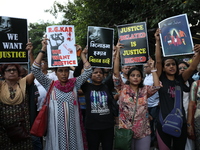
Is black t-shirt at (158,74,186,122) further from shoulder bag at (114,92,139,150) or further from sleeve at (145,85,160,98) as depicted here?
shoulder bag at (114,92,139,150)

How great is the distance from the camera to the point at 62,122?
2949mm

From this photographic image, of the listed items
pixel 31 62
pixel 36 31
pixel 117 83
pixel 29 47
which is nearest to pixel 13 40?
pixel 29 47

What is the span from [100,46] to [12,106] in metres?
1.70

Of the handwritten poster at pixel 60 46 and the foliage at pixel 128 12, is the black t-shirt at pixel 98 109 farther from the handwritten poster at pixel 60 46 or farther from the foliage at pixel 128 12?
the foliage at pixel 128 12

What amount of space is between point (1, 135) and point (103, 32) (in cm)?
224

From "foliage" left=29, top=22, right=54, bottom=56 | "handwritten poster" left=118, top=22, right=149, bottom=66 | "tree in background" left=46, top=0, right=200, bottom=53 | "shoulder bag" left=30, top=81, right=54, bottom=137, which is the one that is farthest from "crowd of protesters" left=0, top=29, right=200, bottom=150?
"foliage" left=29, top=22, right=54, bottom=56

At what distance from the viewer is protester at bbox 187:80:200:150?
2.99 meters

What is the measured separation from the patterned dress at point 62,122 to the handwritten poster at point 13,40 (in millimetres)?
420

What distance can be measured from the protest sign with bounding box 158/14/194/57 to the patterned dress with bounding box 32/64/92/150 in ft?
5.75

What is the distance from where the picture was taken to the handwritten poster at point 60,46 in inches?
128

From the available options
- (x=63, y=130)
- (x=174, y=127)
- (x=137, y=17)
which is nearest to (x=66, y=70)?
(x=63, y=130)

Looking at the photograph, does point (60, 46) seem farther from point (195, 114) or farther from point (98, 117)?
point (195, 114)

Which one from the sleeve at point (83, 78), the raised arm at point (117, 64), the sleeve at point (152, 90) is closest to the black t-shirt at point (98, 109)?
the sleeve at point (83, 78)

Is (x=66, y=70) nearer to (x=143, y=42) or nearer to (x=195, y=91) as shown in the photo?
(x=143, y=42)
